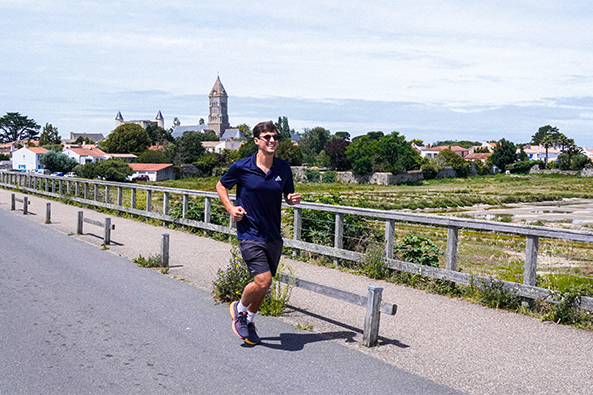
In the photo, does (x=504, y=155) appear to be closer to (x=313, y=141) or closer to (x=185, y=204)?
(x=313, y=141)

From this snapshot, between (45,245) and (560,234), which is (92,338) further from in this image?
(45,245)

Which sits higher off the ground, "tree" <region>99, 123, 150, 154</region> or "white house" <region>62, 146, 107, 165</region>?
"tree" <region>99, 123, 150, 154</region>

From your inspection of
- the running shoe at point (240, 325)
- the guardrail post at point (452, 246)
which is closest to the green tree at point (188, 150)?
the guardrail post at point (452, 246)

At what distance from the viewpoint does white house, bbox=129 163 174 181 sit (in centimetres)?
9775

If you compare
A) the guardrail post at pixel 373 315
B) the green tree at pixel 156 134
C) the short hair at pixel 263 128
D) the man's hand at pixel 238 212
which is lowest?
the guardrail post at pixel 373 315

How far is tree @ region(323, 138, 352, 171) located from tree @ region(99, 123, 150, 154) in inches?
1836

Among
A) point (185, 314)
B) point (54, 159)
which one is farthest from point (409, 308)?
point (54, 159)

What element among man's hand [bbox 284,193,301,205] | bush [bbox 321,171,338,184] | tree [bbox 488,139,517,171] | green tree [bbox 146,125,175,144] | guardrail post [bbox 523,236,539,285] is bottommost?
bush [bbox 321,171,338,184]

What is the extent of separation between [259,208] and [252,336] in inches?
53.3

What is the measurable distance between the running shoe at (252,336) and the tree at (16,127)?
205 m

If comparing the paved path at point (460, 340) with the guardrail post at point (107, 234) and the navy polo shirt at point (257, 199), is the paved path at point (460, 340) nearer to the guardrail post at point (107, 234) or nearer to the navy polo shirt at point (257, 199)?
the navy polo shirt at point (257, 199)

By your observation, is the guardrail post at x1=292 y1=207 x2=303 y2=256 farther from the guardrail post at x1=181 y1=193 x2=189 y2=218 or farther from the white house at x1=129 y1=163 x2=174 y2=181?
the white house at x1=129 y1=163 x2=174 y2=181

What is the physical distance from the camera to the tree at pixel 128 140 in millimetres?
128250


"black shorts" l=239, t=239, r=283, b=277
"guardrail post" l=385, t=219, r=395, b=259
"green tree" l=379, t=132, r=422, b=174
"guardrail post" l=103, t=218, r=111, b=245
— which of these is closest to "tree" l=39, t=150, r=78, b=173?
"green tree" l=379, t=132, r=422, b=174
